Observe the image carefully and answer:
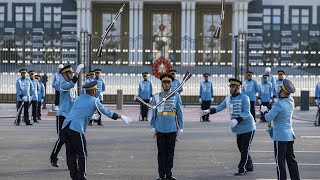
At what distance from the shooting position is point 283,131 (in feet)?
42.1

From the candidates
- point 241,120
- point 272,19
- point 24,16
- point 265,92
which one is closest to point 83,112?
point 241,120

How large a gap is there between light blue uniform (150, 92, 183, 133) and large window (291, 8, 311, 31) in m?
60.2

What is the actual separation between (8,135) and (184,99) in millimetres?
16273

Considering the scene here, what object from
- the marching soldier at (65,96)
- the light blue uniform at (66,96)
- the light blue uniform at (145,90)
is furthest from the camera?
the light blue uniform at (145,90)

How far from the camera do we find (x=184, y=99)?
37.1 metres

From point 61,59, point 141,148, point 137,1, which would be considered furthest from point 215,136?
point 137,1

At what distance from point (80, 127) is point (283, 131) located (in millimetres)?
3370

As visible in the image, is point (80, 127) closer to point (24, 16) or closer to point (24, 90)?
point (24, 90)

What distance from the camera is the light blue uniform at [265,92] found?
27375mm

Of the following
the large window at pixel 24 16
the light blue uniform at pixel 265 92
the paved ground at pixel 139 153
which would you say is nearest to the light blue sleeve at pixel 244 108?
the paved ground at pixel 139 153

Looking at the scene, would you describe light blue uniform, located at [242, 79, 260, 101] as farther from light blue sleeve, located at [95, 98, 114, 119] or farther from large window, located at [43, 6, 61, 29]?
large window, located at [43, 6, 61, 29]

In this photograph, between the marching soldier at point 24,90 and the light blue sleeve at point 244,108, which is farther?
the marching soldier at point 24,90

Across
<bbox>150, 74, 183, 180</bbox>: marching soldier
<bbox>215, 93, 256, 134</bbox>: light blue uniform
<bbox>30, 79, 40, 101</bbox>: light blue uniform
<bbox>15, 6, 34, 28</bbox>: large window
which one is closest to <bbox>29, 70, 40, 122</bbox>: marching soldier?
<bbox>30, 79, 40, 101</bbox>: light blue uniform

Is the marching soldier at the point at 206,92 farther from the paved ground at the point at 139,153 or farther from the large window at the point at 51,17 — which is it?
the large window at the point at 51,17
